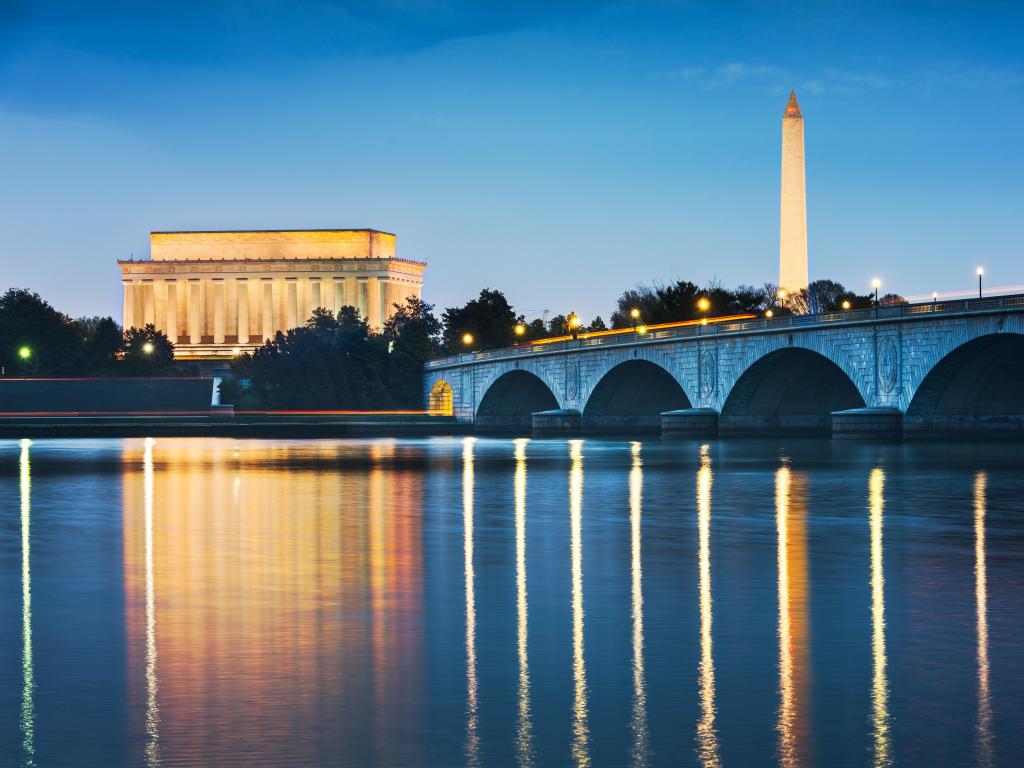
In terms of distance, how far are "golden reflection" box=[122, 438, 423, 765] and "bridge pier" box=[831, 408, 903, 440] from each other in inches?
1812

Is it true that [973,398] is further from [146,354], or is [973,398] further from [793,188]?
[146,354]

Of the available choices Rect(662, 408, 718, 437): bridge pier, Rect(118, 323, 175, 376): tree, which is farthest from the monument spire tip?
Rect(118, 323, 175, 376): tree

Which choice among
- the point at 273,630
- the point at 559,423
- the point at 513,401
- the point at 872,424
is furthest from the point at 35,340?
the point at 273,630

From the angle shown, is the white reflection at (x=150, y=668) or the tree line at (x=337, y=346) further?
the tree line at (x=337, y=346)

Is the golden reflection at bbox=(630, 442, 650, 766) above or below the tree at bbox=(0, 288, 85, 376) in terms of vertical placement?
below

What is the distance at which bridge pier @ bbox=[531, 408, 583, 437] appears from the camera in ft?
369

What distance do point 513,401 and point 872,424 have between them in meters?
62.7

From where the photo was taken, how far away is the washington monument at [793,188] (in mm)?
121750

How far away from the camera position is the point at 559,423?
11312 centimetres

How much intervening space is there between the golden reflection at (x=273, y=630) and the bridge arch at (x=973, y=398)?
46.0 m

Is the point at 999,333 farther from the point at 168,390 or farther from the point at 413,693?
the point at 168,390

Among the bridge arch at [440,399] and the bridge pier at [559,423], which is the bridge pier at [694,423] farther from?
the bridge arch at [440,399]

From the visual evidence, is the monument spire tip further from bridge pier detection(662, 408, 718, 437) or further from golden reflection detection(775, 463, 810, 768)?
golden reflection detection(775, 463, 810, 768)

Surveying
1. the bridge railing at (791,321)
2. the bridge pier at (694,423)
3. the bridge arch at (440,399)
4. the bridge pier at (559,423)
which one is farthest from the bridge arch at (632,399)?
the bridge arch at (440,399)
